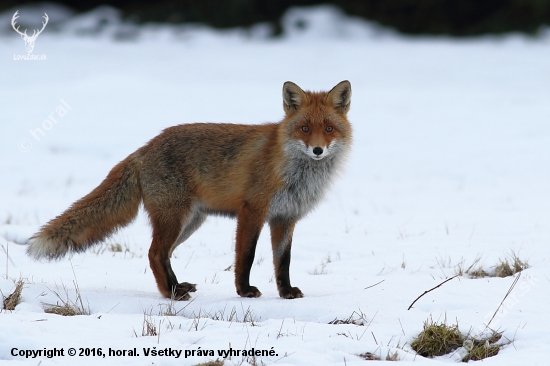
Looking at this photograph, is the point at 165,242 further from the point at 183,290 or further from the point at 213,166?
the point at 213,166

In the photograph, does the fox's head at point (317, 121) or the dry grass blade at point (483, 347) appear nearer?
the dry grass blade at point (483, 347)

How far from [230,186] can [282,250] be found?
77cm

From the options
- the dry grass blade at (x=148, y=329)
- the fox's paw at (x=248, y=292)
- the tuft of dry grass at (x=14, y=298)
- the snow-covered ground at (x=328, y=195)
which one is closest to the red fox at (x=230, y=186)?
the fox's paw at (x=248, y=292)

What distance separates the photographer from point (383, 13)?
26984mm

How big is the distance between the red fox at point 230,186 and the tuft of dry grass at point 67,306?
0.60 metres

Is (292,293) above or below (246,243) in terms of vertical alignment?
below

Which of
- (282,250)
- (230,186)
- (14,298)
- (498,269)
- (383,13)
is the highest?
(383,13)

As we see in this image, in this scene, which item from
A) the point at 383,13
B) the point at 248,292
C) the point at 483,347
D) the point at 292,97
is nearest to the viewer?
the point at 483,347

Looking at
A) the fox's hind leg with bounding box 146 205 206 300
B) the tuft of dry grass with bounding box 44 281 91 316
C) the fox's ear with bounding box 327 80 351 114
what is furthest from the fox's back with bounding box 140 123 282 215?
the tuft of dry grass with bounding box 44 281 91 316

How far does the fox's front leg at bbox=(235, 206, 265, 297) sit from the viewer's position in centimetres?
565

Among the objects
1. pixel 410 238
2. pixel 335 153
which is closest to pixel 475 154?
pixel 410 238

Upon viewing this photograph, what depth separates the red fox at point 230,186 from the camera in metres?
5.70

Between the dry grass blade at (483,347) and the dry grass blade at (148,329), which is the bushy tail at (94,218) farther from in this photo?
the dry grass blade at (483,347)

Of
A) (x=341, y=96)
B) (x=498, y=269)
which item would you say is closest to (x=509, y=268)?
(x=498, y=269)
